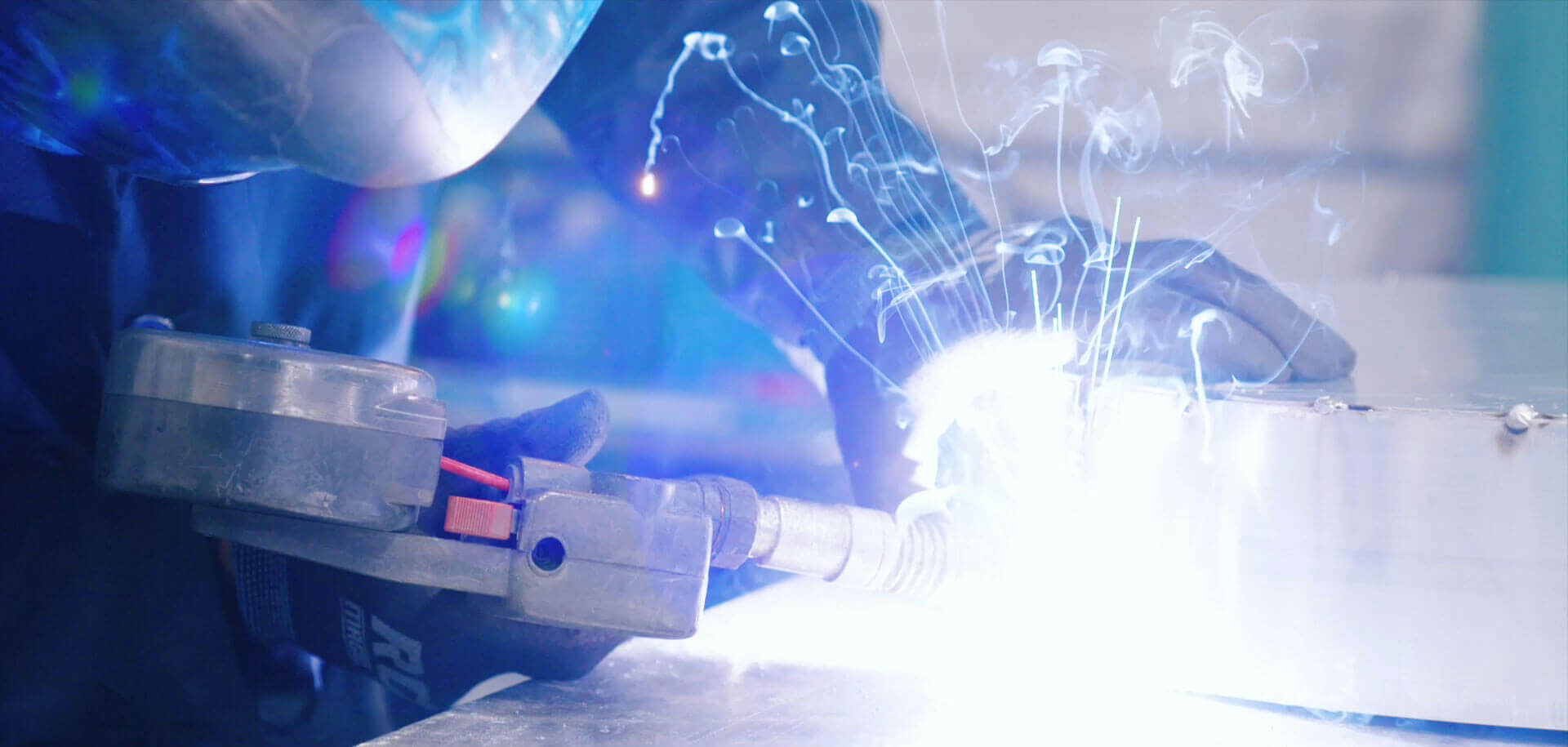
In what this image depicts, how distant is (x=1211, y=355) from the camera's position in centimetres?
83

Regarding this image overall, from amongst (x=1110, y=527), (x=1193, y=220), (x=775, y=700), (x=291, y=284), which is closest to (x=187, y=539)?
(x=291, y=284)

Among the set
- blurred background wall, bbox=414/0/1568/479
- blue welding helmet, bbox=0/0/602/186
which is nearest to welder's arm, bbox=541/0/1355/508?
blurred background wall, bbox=414/0/1568/479

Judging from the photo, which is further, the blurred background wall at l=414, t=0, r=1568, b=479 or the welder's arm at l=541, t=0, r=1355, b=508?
the blurred background wall at l=414, t=0, r=1568, b=479

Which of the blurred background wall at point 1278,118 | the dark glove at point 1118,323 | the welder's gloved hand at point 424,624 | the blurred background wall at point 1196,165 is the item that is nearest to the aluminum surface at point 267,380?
the welder's gloved hand at point 424,624

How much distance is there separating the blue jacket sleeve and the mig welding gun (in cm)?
52

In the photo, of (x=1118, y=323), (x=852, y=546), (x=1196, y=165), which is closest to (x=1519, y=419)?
(x=1118, y=323)

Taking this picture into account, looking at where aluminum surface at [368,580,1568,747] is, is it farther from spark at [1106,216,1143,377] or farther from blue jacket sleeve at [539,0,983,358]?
blue jacket sleeve at [539,0,983,358]

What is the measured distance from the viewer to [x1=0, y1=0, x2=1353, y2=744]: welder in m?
0.52

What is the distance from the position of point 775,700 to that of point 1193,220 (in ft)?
3.00

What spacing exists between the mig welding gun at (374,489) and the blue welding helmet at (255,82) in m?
0.17

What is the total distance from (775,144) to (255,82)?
0.62 metres

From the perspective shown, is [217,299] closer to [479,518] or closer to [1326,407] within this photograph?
[479,518]

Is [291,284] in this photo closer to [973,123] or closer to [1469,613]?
[973,123]

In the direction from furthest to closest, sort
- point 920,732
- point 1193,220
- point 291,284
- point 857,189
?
point 1193,220, point 857,189, point 291,284, point 920,732
